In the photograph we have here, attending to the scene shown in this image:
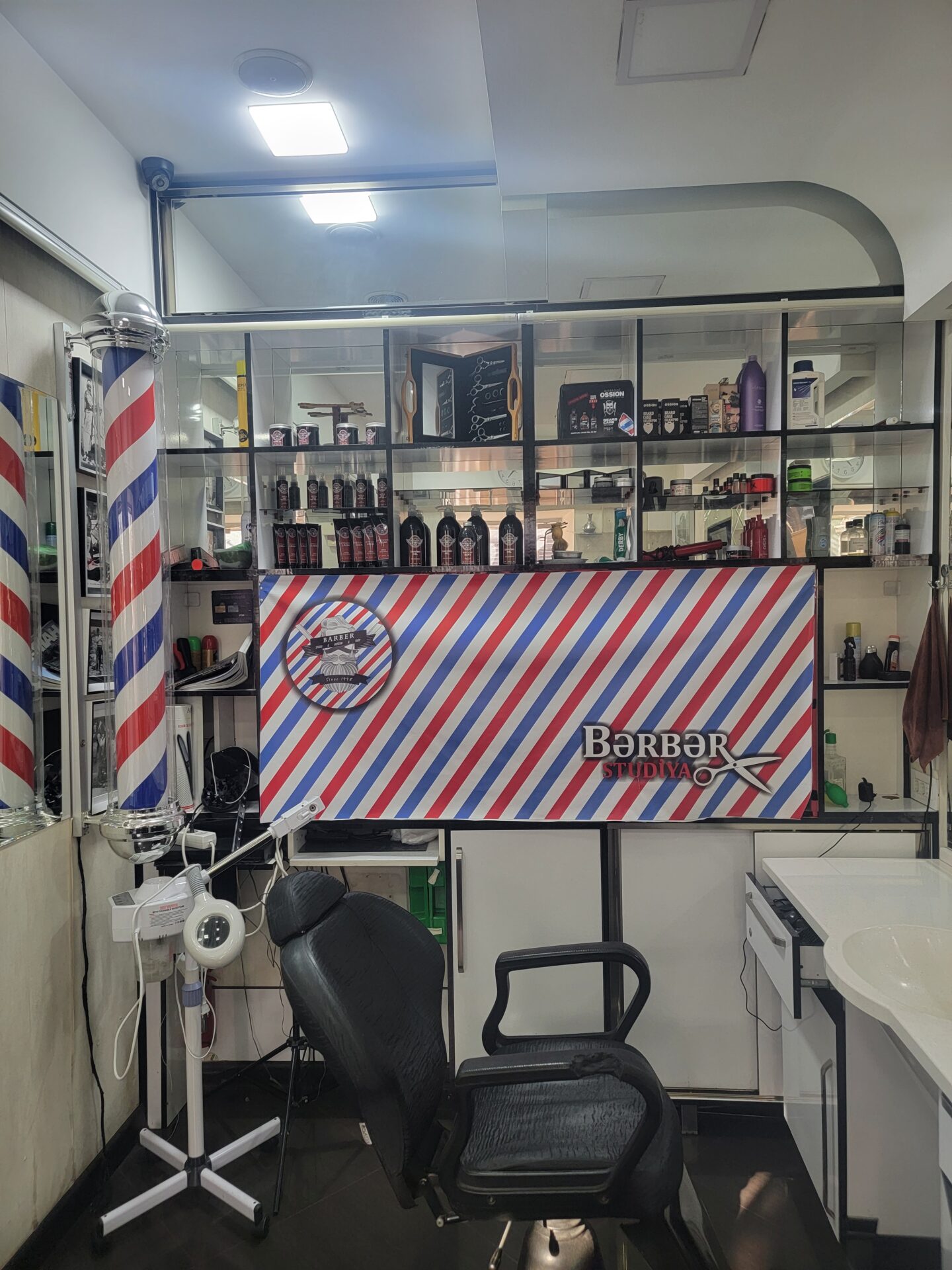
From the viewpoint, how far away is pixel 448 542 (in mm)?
2666

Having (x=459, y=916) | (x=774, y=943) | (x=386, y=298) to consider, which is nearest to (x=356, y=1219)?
(x=459, y=916)

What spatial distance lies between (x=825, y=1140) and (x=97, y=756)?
2.38 m

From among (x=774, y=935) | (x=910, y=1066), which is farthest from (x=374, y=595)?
(x=910, y=1066)

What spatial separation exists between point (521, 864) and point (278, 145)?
8.63 ft

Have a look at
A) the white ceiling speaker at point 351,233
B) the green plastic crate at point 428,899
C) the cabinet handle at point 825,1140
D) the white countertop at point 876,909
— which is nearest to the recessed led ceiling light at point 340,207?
the white ceiling speaker at point 351,233

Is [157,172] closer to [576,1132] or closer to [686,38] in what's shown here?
[686,38]

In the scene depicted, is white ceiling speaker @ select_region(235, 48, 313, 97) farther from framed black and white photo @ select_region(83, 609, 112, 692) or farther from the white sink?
the white sink

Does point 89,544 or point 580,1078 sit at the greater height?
point 89,544

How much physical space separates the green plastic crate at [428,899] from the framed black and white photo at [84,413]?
1742 millimetres

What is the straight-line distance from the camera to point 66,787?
2.18 m

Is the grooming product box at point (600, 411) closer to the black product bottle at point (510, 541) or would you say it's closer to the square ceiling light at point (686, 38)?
the black product bottle at point (510, 541)

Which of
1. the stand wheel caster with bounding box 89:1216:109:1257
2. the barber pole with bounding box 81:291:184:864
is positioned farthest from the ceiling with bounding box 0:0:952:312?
the stand wheel caster with bounding box 89:1216:109:1257

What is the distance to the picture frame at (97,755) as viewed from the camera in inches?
88.8

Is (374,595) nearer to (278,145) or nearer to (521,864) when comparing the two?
(521,864)
